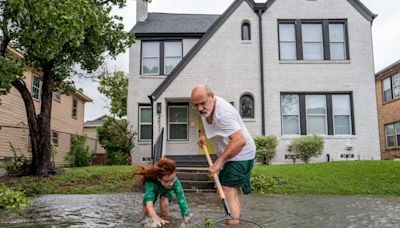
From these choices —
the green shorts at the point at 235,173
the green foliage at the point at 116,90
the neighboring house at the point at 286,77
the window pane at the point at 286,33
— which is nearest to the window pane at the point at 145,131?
the neighboring house at the point at 286,77

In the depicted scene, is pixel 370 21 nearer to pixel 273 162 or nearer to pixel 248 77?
pixel 248 77

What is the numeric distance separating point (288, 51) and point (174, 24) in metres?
6.04

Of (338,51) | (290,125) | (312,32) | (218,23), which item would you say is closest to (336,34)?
(338,51)

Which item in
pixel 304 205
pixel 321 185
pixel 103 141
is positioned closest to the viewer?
pixel 304 205

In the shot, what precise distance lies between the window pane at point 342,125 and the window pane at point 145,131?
27.0 feet

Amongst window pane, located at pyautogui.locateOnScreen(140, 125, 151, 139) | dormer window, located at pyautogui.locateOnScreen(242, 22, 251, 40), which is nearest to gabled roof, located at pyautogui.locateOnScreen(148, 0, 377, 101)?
dormer window, located at pyautogui.locateOnScreen(242, 22, 251, 40)

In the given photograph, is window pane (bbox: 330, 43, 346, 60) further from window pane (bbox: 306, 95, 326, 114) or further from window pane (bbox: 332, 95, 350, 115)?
window pane (bbox: 306, 95, 326, 114)

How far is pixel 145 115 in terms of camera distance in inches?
703

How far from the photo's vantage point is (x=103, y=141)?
736 inches

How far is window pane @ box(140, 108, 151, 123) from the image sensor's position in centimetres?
1780

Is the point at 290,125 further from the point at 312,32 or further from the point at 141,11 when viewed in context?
the point at 141,11

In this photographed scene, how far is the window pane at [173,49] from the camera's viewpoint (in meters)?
18.2

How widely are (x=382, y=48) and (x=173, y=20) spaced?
38283mm

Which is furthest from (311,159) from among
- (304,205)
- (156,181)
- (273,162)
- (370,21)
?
(156,181)
